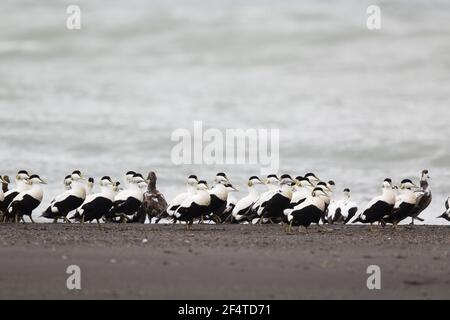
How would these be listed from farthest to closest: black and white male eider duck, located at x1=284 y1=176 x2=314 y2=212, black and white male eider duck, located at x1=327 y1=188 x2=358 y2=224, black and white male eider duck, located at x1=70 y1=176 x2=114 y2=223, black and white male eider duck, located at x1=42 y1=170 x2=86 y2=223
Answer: black and white male eider duck, located at x1=327 y1=188 x2=358 y2=224 → black and white male eider duck, located at x1=284 y1=176 x2=314 y2=212 → black and white male eider duck, located at x1=42 y1=170 x2=86 y2=223 → black and white male eider duck, located at x1=70 y1=176 x2=114 y2=223

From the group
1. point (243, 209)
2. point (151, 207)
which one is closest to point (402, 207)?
point (243, 209)

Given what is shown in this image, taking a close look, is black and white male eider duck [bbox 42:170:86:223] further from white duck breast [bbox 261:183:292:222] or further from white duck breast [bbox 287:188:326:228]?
white duck breast [bbox 287:188:326:228]

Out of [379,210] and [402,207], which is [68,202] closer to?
[379,210]

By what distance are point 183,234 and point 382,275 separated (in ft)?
23.0

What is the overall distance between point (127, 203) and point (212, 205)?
2.14 meters

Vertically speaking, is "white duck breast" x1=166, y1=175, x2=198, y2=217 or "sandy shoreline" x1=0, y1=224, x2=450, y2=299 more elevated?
"white duck breast" x1=166, y1=175, x2=198, y2=217

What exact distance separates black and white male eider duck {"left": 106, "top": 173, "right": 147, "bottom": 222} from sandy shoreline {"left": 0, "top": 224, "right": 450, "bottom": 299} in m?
5.33

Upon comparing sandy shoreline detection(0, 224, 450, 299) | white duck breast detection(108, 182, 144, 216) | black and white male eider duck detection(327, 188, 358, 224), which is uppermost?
white duck breast detection(108, 182, 144, 216)

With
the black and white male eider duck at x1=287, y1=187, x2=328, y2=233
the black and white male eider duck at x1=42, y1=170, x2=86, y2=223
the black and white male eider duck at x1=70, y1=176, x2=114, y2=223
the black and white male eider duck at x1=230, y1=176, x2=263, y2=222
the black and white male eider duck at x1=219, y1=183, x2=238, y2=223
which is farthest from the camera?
the black and white male eider duck at x1=219, y1=183, x2=238, y2=223

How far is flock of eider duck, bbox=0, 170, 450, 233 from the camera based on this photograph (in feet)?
78.1

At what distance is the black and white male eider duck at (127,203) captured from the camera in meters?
26.0

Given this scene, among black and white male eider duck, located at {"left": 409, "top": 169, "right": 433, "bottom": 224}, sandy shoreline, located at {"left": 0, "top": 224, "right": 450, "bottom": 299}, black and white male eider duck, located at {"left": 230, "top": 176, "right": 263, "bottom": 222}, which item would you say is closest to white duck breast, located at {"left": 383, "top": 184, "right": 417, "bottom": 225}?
black and white male eider duck, located at {"left": 409, "top": 169, "right": 433, "bottom": 224}
